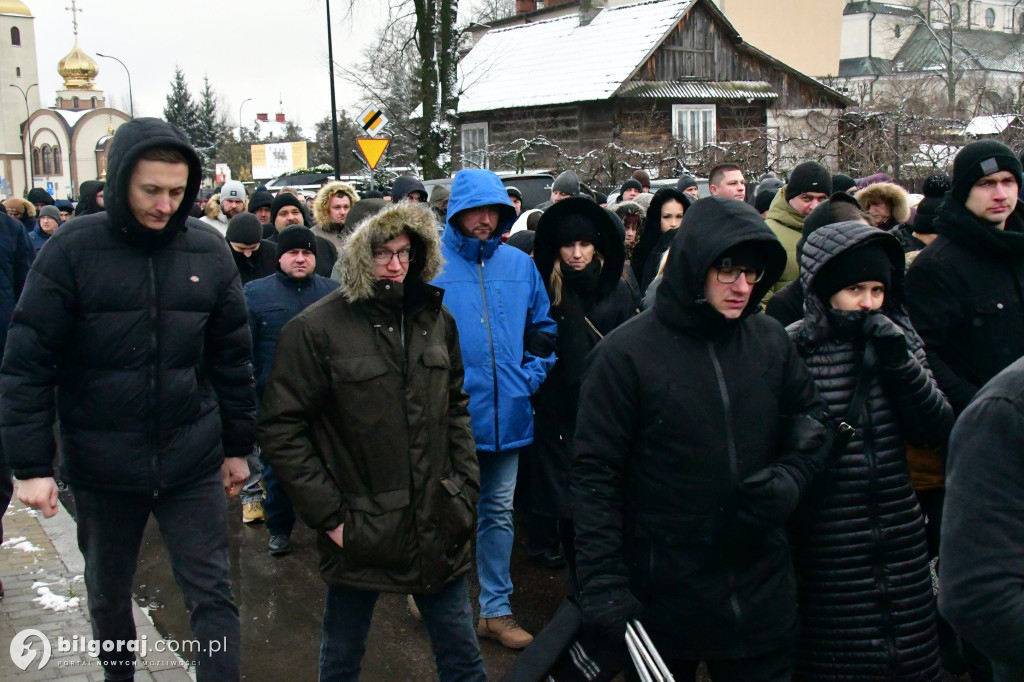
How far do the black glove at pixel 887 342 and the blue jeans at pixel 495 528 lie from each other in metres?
1.97

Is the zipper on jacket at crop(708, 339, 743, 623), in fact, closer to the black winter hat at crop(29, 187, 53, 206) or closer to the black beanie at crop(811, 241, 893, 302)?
the black beanie at crop(811, 241, 893, 302)

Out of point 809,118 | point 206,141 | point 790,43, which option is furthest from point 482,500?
point 206,141

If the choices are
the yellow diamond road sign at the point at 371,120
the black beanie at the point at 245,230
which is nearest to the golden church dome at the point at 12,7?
the yellow diamond road sign at the point at 371,120

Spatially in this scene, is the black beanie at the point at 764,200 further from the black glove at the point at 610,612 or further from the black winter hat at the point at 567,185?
the black glove at the point at 610,612

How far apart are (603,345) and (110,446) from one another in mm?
1862

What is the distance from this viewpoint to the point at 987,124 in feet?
61.6

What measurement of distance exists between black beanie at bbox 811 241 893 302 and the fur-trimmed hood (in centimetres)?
143

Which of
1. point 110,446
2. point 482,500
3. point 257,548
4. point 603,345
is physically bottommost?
point 257,548

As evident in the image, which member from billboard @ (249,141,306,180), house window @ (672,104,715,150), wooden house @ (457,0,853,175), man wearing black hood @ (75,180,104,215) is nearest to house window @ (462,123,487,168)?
wooden house @ (457,0,853,175)

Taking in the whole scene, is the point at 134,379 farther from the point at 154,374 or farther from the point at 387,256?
the point at 387,256

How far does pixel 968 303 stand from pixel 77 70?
110 m

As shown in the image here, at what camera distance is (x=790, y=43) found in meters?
43.7

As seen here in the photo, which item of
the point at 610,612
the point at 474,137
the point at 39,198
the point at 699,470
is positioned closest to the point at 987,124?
the point at 39,198

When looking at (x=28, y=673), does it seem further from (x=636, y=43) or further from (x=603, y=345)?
(x=636, y=43)
